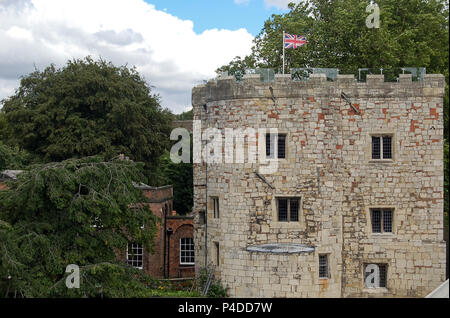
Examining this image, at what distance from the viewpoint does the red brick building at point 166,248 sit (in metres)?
29.2

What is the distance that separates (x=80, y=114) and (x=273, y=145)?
19961 millimetres

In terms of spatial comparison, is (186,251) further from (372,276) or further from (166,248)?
(372,276)

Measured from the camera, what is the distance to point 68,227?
2034 cm

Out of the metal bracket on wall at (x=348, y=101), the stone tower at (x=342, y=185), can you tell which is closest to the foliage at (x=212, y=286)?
the stone tower at (x=342, y=185)

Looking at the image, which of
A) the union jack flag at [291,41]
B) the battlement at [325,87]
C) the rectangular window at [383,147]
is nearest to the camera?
the battlement at [325,87]

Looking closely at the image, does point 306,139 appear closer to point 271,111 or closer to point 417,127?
point 271,111

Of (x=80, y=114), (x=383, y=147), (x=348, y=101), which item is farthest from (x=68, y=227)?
(x=80, y=114)

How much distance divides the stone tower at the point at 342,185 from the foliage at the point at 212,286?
0.92 ft

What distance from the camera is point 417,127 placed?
21.8 m

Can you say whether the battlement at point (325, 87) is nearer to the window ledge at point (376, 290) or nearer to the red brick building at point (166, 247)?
the window ledge at point (376, 290)

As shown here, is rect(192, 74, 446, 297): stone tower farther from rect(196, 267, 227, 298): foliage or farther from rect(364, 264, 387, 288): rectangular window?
rect(196, 267, 227, 298): foliage

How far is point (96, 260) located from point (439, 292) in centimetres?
1150

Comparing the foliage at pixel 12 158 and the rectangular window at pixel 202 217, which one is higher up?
the foliage at pixel 12 158
